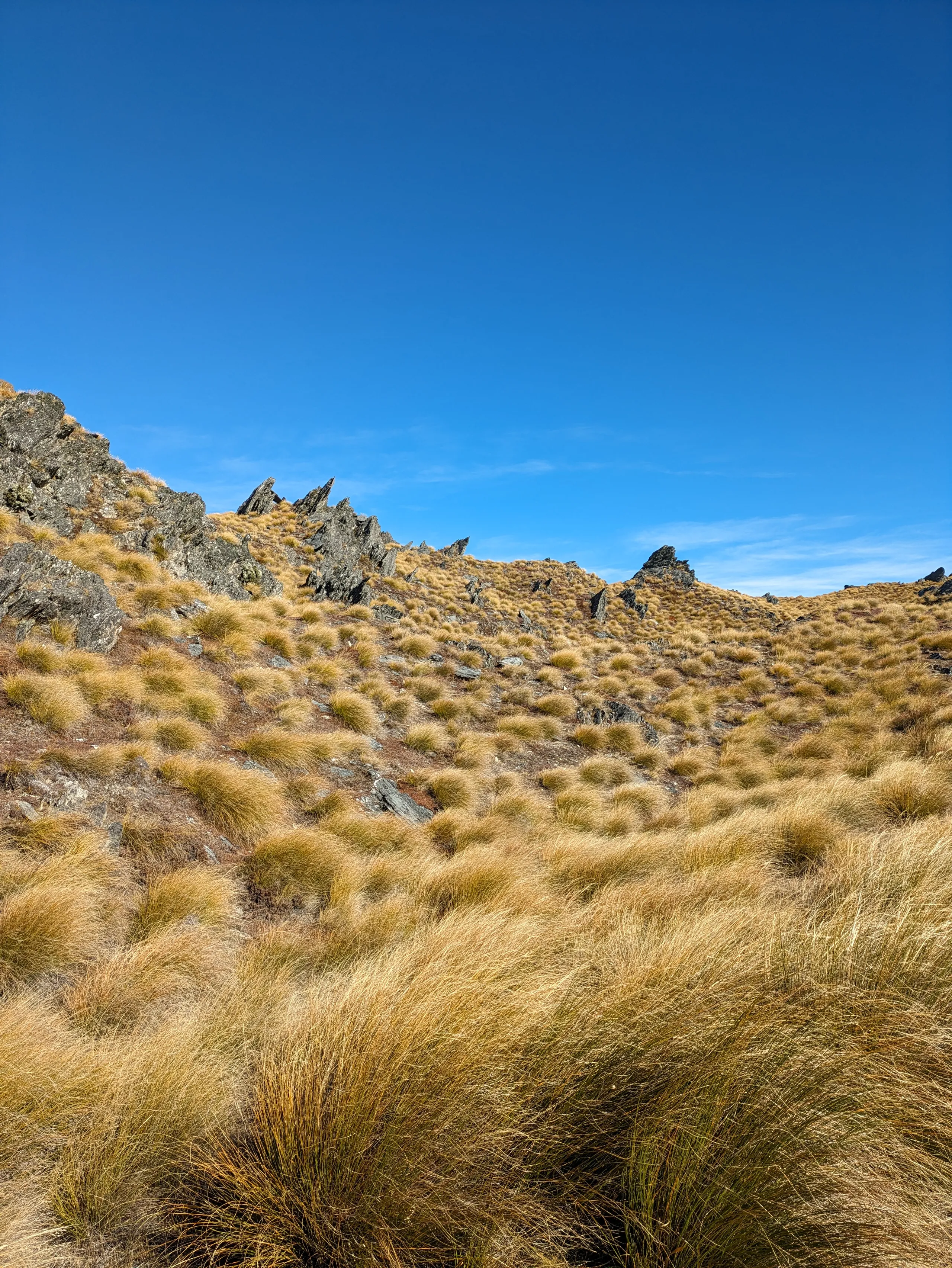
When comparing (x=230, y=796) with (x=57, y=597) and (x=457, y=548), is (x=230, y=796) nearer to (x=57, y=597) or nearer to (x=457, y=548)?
(x=57, y=597)

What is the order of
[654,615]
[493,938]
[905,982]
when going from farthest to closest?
[654,615] < [493,938] < [905,982]

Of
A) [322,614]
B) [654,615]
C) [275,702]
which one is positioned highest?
[654,615]

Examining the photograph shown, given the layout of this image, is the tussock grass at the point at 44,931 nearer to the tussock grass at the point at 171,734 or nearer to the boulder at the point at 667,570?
the tussock grass at the point at 171,734

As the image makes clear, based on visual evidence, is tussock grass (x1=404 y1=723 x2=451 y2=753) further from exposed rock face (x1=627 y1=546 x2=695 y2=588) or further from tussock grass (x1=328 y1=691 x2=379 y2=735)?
exposed rock face (x1=627 y1=546 x2=695 y2=588)

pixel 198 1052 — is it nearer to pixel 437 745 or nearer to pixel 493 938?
pixel 493 938

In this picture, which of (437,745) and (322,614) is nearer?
(437,745)

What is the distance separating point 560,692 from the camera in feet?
48.4

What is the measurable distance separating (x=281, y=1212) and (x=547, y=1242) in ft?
3.00

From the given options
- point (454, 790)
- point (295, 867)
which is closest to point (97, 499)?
point (454, 790)

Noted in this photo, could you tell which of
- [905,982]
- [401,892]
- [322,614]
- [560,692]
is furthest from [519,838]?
[322,614]

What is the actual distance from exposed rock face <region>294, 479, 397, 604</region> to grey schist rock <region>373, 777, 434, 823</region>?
37.8ft

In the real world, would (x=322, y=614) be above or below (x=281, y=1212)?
above

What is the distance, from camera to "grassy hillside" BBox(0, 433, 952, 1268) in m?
1.83

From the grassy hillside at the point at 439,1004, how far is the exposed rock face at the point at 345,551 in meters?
10.2
